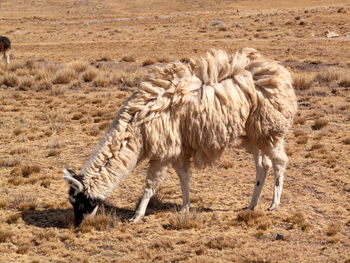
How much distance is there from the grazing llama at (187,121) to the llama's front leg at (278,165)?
3 cm

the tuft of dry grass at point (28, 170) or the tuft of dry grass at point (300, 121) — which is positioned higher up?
the tuft of dry grass at point (28, 170)

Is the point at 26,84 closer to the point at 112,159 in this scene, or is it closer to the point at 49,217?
the point at 49,217

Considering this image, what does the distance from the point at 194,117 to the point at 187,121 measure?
138 millimetres

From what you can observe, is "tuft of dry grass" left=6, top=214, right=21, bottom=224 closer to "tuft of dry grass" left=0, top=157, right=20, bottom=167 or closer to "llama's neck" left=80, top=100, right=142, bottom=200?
"llama's neck" left=80, top=100, right=142, bottom=200

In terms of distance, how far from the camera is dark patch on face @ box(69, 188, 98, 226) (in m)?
7.11

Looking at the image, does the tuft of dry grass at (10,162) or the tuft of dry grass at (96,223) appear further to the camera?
the tuft of dry grass at (10,162)

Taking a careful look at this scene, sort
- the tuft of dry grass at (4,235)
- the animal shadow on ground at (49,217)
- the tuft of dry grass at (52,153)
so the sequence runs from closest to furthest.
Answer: the tuft of dry grass at (4,235) < the animal shadow on ground at (49,217) < the tuft of dry grass at (52,153)

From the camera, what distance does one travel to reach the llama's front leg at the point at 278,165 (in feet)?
25.9

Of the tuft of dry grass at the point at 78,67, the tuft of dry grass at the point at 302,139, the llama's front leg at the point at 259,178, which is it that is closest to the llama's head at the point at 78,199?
the llama's front leg at the point at 259,178

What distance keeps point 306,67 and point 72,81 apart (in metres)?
11.1

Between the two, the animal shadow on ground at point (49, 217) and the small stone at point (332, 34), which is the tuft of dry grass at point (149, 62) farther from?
the small stone at point (332, 34)

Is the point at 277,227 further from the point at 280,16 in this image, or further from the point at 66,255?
the point at 280,16

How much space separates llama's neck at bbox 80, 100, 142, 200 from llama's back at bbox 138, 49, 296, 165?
9.5 inches

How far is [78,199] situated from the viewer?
Answer: 714 centimetres
